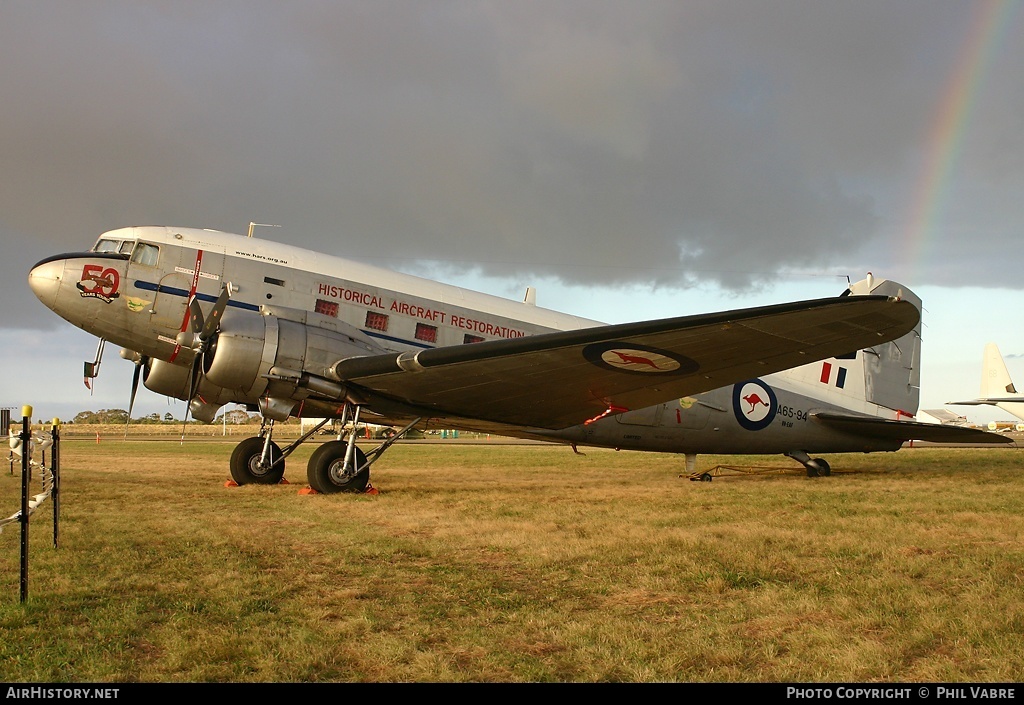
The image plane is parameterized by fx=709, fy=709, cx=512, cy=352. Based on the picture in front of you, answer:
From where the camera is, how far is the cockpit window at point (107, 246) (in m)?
11.3

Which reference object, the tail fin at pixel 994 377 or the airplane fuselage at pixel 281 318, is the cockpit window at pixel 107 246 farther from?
the tail fin at pixel 994 377

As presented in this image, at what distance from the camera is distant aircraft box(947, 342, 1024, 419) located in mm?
62500

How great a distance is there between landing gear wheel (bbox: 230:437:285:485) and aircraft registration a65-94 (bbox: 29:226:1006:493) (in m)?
0.03

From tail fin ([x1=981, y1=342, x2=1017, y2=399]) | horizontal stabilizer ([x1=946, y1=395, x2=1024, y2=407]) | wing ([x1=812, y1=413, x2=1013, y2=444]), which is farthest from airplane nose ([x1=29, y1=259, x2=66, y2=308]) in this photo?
tail fin ([x1=981, y1=342, x2=1017, y2=399])

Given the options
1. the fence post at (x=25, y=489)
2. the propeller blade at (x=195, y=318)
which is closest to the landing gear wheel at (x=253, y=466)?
the propeller blade at (x=195, y=318)

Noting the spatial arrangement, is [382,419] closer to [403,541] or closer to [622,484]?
[622,484]

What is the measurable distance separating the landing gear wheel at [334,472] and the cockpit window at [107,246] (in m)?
4.59

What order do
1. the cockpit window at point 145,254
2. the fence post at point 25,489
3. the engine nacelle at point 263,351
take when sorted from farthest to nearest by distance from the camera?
1. the cockpit window at point 145,254
2. the engine nacelle at point 263,351
3. the fence post at point 25,489

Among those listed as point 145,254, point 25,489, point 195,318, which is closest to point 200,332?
point 195,318

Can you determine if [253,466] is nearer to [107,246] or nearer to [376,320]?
[376,320]

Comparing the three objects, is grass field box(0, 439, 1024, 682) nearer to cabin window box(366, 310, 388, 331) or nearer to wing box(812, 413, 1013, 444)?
cabin window box(366, 310, 388, 331)
